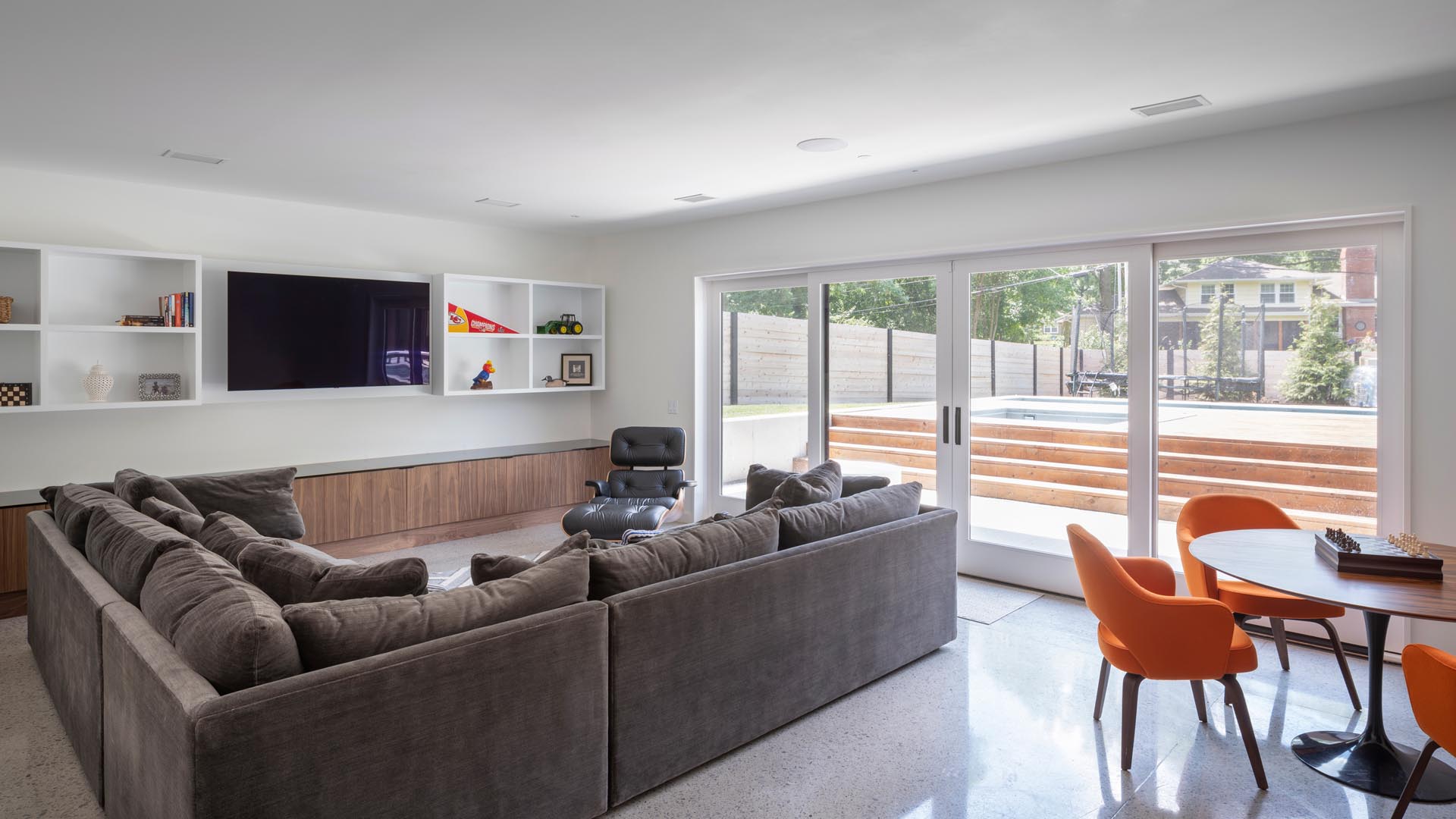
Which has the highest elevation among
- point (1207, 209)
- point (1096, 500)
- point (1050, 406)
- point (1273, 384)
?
point (1207, 209)

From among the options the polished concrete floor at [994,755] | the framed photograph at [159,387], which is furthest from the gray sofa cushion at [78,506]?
the framed photograph at [159,387]

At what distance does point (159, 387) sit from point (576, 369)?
10.1ft

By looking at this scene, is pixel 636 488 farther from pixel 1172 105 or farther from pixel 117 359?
pixel 1172 105

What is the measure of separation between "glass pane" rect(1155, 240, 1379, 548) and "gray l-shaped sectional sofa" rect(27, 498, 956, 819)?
2.04 meters

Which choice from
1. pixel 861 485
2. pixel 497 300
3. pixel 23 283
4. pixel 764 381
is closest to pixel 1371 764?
pixel 861 485

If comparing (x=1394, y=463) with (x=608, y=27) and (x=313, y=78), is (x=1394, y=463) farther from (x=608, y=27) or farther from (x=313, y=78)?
(x=313, y=78)

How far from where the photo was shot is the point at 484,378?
6574 millimetres

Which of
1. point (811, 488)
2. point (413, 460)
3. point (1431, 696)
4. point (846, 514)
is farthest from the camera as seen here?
point (413, 460)

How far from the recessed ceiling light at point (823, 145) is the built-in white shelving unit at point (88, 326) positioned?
3876 millimetres

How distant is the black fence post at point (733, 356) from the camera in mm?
6543

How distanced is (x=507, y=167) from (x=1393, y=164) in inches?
173

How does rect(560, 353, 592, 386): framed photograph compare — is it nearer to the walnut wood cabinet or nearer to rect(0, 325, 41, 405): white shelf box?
the walnut wood cabinet

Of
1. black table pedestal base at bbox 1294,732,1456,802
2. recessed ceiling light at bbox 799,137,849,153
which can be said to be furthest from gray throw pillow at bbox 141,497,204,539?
black table pedestal base at bbox 1294,732,1456,802

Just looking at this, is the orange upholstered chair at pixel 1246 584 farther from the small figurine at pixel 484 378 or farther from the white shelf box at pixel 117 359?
the white shelf box at pixel 117 359
